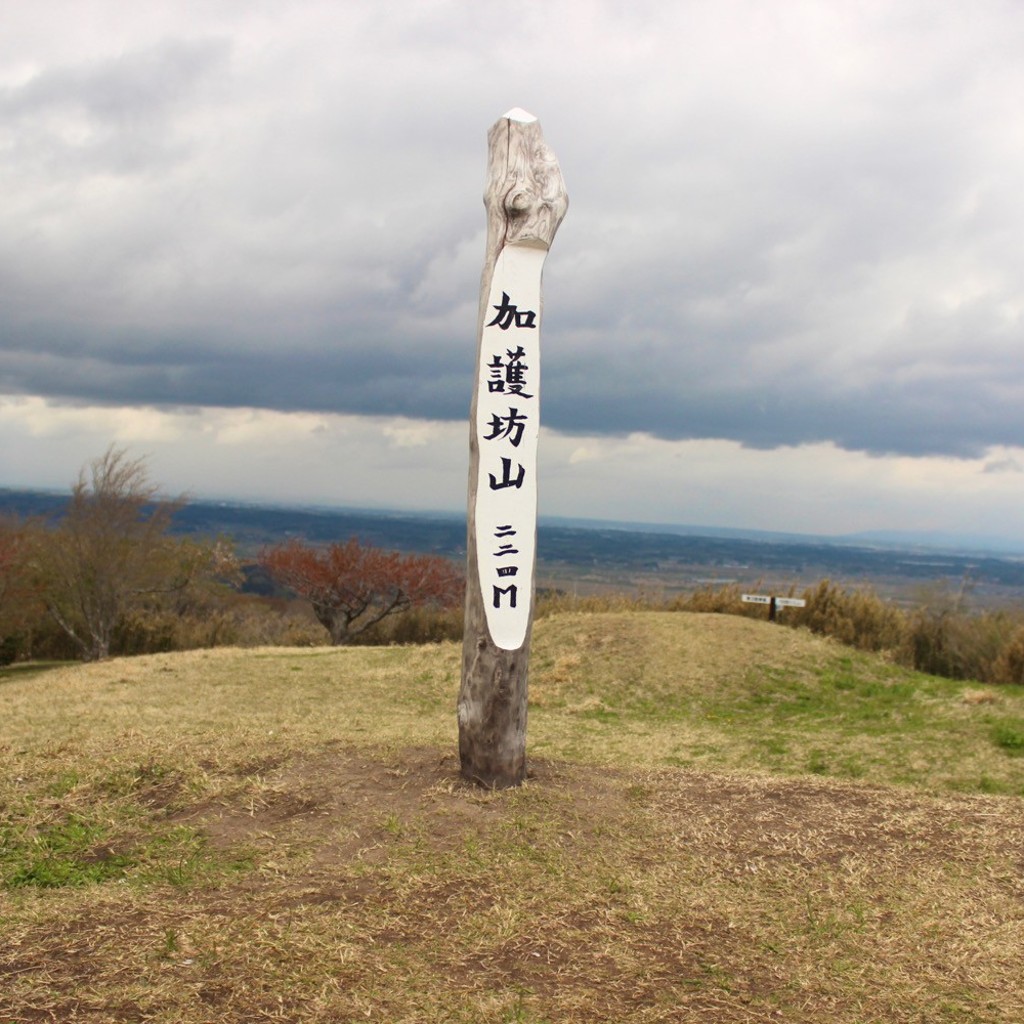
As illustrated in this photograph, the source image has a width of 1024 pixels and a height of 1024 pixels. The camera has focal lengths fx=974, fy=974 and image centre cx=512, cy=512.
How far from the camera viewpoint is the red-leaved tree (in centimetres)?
2073

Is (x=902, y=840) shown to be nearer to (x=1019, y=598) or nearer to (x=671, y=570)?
(x=1019, y=598)

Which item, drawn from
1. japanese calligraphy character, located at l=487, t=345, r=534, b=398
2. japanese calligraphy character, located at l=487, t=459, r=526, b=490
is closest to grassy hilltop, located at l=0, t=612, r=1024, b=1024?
japanese calligraphy character, located at l=487, t=459, r=526, b=490

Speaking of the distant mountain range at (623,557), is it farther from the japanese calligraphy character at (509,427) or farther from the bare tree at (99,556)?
the japanese calligraphy character at (509,427)

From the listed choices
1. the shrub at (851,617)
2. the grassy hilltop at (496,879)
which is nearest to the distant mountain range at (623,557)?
the shrub at (851,617)

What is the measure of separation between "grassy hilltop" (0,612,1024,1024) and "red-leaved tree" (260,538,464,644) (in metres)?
12.1

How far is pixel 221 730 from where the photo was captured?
749 centimetres

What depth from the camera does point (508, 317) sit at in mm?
5805

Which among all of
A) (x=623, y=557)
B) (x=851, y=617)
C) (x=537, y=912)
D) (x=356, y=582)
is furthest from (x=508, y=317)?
(x=623, y=557)

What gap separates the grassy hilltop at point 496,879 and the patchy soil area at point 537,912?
14 millimetres

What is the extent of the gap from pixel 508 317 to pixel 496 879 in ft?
10.3

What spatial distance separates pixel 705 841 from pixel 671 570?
32.6 meters

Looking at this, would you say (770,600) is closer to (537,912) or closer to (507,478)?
(507,478)

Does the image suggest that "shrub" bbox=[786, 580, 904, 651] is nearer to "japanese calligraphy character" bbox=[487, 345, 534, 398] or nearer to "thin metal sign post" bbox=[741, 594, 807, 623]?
"thin metal sign post" bbox=[741, 594, 807, 623]

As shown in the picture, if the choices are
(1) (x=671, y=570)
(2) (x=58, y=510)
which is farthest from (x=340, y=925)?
(1) (x=671, y=570)
